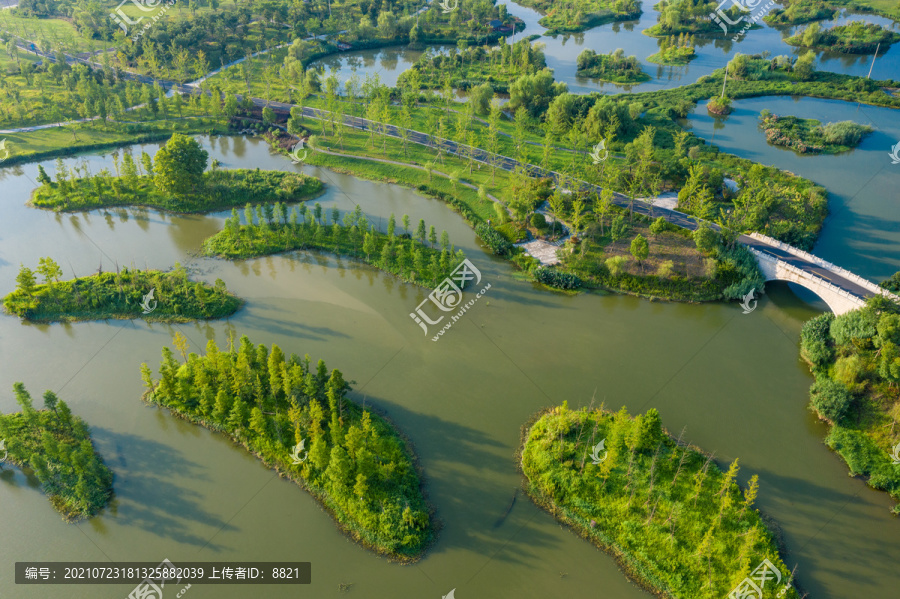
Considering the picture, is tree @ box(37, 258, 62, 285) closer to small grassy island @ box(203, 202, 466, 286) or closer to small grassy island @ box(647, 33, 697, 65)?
small grassy island @ box(203, 202, 466, 286)

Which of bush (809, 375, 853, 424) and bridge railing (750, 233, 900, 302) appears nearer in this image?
bush (809, 375, 853, 424)

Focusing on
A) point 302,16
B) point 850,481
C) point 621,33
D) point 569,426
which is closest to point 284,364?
point 569,426

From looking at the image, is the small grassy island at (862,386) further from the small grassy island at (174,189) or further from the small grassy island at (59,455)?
the small grassy island at (174,189)

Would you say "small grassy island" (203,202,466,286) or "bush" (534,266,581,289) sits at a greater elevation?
"small grassy island" (203,202,466,286)

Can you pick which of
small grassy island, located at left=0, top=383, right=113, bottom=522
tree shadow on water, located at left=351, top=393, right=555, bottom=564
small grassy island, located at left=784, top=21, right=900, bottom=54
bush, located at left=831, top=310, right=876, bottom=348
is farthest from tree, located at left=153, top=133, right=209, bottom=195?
small grassy island, located at left=784, top=21, right=900, bottom=54

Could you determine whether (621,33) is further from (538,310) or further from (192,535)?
(192,535)
